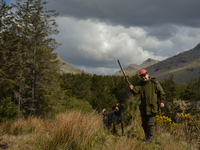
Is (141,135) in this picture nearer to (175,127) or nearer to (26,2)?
(175,127)

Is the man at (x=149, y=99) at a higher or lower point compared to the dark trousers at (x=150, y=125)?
higher

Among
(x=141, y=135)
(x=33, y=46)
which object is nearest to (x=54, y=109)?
(x=33, y=46)

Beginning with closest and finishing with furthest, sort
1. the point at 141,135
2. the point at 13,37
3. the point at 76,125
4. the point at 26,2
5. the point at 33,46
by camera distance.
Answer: the point at 76,125 → the point at 141,135 → the point at 13,37 → the point at 33,46 → the point at 26,2

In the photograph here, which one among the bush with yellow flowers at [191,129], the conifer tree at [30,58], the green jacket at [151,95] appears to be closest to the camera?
the green jacket at [151,95]

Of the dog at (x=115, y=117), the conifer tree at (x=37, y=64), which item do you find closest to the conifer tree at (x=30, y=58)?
the conifer tree at (x=37, y=64)

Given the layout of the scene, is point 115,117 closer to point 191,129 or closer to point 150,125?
point 150,125

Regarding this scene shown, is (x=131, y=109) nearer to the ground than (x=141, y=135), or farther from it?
farther from it

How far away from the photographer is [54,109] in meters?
21.4

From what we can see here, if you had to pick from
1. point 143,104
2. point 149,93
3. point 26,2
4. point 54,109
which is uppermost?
point 26,2

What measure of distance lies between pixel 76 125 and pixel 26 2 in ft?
81.3

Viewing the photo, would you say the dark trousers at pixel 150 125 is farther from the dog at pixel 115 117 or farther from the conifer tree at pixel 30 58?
the conifer tree at pixel 30 58

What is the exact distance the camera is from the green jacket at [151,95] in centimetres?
421

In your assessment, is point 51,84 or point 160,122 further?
point 51,84

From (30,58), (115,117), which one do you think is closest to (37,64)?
(30,58)
